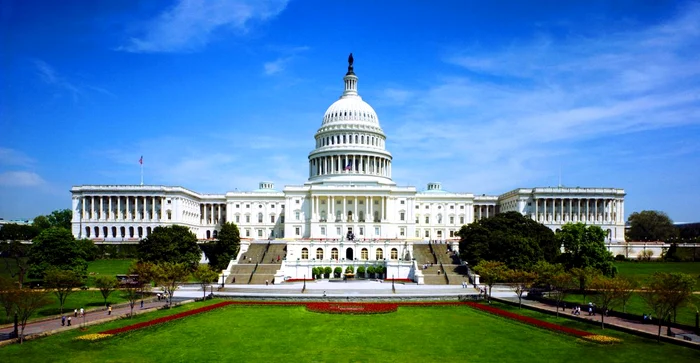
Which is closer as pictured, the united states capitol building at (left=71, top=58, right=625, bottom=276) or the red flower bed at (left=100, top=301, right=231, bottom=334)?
the red flower bed at (left=100, top=301, right=231, bottom=334)

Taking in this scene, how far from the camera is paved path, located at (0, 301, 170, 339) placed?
38844mm

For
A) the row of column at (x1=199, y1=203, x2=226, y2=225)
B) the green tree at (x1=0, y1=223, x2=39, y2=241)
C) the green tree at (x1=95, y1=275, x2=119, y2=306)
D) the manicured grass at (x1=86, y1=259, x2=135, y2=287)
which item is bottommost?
the manicured grass at (x1=86, y1=259, x2=135, y2=287)

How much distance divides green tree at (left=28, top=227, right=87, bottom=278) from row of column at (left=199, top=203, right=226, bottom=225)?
76836 mm

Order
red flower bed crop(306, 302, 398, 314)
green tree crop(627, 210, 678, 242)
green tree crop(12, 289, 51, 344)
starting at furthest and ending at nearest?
green tree crop(627, 210, 678, 242) → red flower bed crop(306, 302, 398, 314) → green tree crop(12, 289, 51, 344)

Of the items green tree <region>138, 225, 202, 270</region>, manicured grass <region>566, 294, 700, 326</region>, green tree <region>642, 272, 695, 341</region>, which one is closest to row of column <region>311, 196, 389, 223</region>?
green tree <region>138, 225, 202, 270</region>

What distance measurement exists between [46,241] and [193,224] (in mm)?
69156

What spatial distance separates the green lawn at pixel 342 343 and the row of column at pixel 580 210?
8935 centimetres

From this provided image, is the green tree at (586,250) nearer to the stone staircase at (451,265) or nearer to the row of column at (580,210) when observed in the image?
the stone staircase at (451,265)

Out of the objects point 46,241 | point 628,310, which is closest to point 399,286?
point 628,310

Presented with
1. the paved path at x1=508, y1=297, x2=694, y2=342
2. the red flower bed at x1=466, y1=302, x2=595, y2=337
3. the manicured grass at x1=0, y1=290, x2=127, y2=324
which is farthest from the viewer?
the manicured grass at x1=0, y1=290, x2=127, y2=324

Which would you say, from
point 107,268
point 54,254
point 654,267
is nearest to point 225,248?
point 107,268

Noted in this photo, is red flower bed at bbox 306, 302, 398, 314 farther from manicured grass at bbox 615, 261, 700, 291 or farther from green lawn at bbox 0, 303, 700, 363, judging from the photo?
manicured grass at bbox 615, 261, 700, 291

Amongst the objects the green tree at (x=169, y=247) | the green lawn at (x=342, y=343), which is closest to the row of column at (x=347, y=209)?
A: the green tree at (x=169, y=247)

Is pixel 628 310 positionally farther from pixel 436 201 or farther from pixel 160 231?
pixel 436 201
